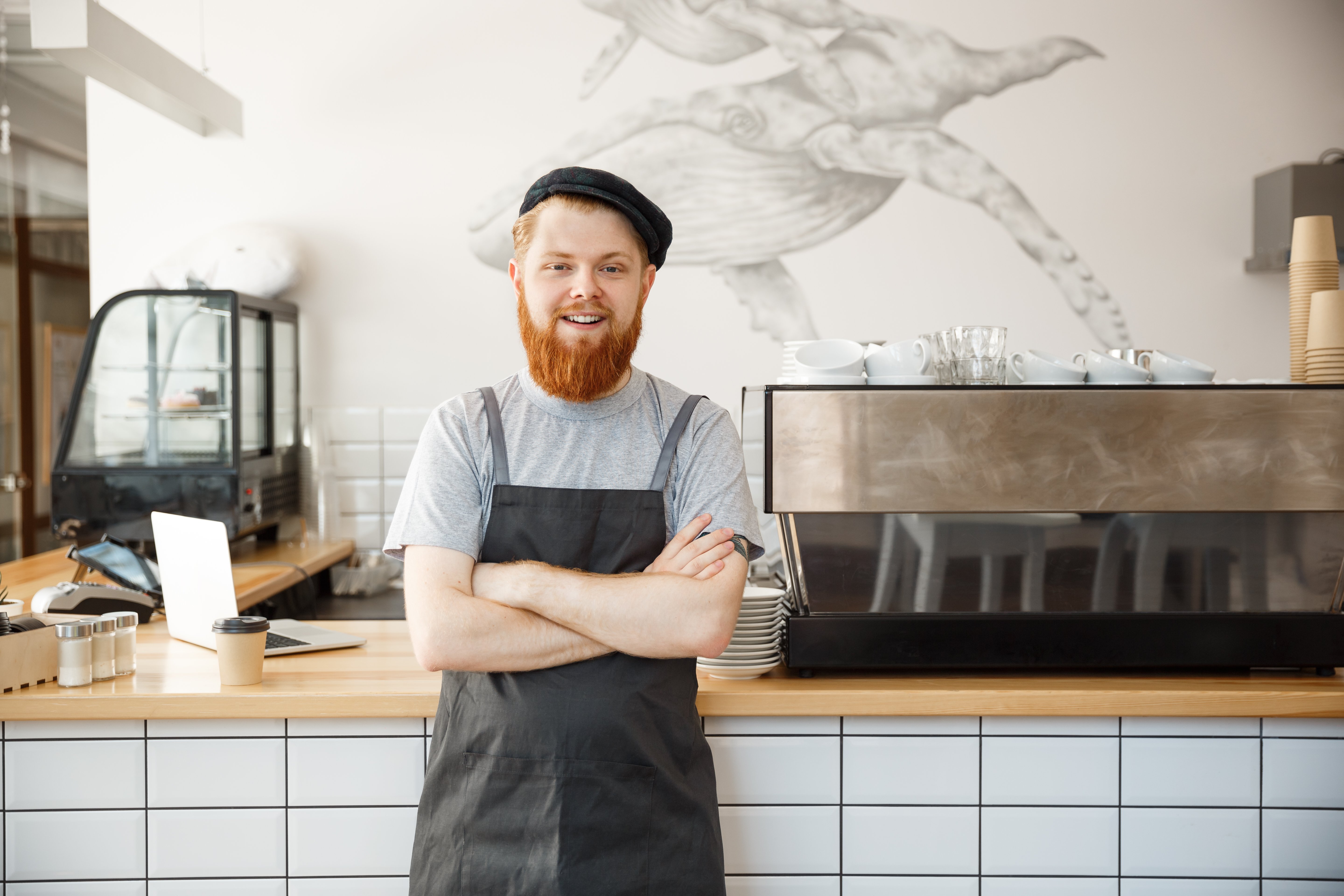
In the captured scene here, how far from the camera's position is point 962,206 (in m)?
3.48

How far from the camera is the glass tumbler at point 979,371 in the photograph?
1.60m

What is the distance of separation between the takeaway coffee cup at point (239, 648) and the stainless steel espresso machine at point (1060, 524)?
0.86m

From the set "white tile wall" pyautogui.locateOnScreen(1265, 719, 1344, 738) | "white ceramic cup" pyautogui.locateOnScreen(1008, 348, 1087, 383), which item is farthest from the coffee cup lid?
"white tile wall" pyautogui.locateOnScreen(1265, 719, 1344, 738)

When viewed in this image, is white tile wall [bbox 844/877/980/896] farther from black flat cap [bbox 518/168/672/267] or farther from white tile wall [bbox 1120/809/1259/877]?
black flat cap [bbox 518/168/672/267]

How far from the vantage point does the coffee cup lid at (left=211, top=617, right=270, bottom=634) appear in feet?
5.16

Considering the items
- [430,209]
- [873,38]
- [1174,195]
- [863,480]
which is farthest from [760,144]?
[863,480]

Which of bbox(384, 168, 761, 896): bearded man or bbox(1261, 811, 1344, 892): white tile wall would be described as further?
bbox(1261, 811, 1344, 892): white tile wall

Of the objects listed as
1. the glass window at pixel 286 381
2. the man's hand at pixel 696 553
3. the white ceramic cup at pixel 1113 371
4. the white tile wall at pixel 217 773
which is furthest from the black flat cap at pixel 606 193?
the glass window at pixel 286 381

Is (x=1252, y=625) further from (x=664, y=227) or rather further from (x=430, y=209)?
(x=430, y=209)

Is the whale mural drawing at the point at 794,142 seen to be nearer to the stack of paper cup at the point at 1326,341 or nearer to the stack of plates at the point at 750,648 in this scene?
the stack of paper cup at the point at 1326,341

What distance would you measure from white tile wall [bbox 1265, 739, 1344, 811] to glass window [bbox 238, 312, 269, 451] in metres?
2.76

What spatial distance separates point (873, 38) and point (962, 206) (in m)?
0.67

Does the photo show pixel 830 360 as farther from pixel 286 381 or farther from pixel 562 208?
pixel 286 381

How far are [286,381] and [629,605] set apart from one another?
8.34 ft
